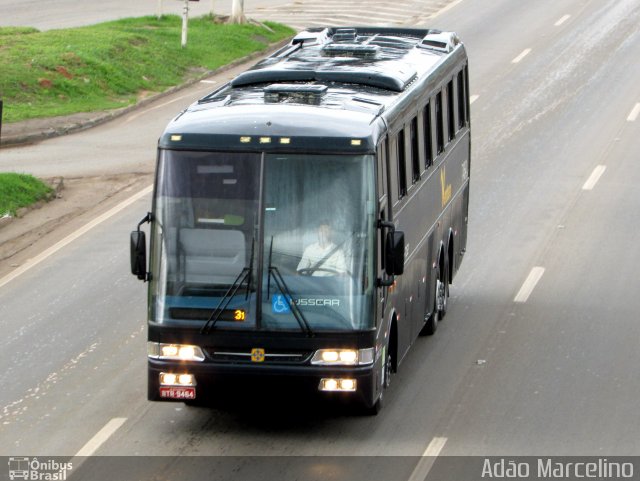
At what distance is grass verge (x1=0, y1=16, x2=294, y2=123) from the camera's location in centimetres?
3070

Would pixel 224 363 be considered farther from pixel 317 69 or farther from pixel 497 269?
pixel 497 269

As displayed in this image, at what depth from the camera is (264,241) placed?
1282cm

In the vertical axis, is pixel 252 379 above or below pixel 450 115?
below

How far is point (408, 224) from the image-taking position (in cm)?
1494

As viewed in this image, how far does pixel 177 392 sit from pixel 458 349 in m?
4.56

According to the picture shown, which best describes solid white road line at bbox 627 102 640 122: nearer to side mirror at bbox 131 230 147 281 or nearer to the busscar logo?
side mirror at bbox 131 230 147 281

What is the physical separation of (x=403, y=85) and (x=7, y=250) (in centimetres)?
776

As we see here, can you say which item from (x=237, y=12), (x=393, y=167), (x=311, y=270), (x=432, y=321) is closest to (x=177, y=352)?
(x=311, y=270)

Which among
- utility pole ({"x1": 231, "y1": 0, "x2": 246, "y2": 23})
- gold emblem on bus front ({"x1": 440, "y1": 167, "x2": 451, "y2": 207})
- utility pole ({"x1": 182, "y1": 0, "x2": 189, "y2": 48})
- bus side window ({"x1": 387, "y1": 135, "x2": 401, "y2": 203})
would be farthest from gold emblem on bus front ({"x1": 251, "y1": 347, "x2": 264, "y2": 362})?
utility pole ({"x1": 231, "y1": 0, "x2": 246, "y2": 23})

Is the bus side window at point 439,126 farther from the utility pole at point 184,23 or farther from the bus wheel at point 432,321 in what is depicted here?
the utility pole at point 184,23

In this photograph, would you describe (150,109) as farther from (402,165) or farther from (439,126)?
(402,165)

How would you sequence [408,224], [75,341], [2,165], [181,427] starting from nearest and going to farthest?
1. [181,427]
2. [408,224]
3. [75,341]
4. [2,165]

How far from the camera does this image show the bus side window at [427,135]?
1619 centimetres

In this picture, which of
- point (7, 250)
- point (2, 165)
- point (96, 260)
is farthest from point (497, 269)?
point (2, 165)
